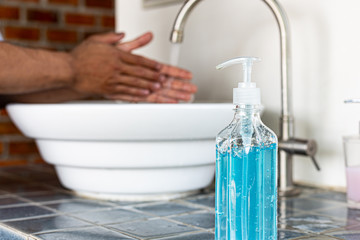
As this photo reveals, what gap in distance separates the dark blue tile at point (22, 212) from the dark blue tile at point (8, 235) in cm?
6

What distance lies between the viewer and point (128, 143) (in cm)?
100

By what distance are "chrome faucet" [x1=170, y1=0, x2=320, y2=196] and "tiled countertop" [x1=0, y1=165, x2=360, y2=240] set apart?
0.05 meters

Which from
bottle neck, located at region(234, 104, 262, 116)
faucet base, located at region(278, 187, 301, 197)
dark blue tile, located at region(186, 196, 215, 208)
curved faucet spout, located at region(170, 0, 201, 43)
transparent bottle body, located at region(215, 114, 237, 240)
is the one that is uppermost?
curved faucet spout, located at region(170, 0, 201, 43)

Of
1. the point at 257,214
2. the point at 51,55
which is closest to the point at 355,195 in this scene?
the point at 257,214

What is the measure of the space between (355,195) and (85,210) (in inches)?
18.3

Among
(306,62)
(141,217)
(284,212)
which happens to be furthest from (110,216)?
(306,62)

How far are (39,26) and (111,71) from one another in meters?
1.27

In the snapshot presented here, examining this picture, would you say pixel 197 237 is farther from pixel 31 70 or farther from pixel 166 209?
pixel 31 70

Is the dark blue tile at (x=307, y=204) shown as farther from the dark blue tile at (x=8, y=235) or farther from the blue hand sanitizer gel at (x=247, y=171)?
the dark blue tile at (x=8, y=235)

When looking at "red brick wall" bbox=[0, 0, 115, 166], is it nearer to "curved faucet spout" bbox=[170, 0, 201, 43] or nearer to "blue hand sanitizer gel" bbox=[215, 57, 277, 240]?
"curved faucet spout" bbox=[170, 0, 201, 43]

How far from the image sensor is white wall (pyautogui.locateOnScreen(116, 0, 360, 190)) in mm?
1081

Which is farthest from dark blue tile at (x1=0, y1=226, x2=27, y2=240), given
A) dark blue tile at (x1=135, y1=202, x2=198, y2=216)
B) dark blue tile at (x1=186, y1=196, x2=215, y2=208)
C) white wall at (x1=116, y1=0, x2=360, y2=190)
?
white wall at (x1=116, y1=0, x2=360, y2=190)

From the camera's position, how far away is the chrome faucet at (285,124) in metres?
1.04

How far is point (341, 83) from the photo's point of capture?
3.57 feet
